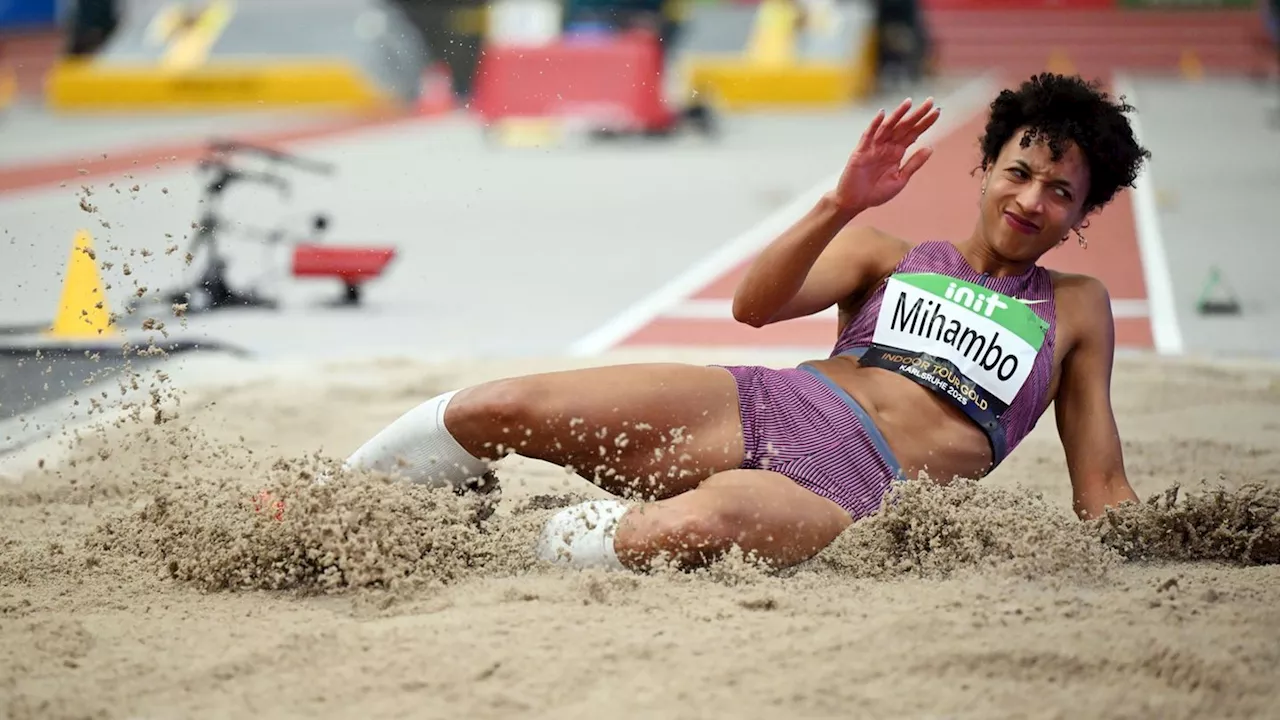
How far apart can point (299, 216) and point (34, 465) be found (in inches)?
231

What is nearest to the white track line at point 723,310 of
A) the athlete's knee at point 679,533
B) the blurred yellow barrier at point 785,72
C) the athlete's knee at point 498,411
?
the athlete's knee at point 498,411

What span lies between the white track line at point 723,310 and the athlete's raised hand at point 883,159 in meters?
3.55

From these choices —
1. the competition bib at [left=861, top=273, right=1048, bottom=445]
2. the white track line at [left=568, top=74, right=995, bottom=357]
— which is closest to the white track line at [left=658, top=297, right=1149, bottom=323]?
the white track line at [left=568, top=74, right=995, bottom=357]

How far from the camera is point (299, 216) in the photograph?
10.1 m

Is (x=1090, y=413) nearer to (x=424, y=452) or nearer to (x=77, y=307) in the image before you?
(x=424, y=452)

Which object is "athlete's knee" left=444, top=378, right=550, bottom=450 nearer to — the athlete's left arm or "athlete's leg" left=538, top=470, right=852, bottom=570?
"athlete's leg" left=538, top=470, right=852, bottom=570

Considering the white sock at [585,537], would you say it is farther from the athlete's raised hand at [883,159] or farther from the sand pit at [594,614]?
the athlete's raised hand at [883,159]

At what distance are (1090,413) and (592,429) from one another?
45.2 inches

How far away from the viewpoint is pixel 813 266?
3.47 metres

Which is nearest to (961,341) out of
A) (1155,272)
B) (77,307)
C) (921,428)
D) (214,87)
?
(921,428)

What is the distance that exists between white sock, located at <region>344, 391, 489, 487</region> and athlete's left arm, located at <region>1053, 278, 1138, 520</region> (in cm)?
133

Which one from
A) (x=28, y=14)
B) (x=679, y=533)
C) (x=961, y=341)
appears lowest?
(x=679, y=533)

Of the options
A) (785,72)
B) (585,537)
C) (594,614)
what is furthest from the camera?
(785,72)

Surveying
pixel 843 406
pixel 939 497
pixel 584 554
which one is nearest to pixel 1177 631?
pixel 939 497
